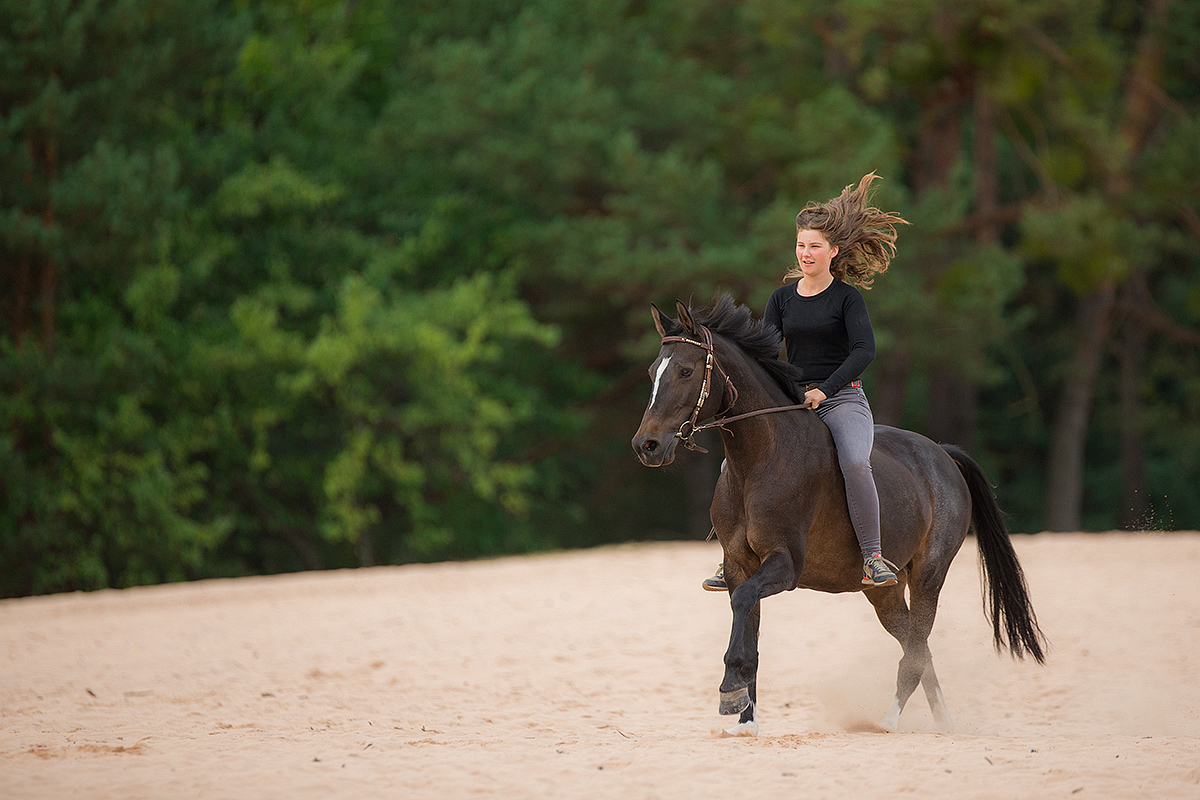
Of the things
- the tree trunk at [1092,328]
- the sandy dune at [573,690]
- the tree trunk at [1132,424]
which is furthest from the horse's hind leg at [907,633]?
the tree trunk at [1132,424]

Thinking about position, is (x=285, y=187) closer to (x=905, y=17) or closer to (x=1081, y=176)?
→ (x=905, y=17)

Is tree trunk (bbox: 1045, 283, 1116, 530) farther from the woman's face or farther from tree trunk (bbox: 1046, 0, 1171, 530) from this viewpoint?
the woman's face

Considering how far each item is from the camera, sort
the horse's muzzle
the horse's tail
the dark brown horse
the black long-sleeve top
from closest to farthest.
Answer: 1. the horse's muzzle
2. the dark brown horse
3. the black long-sleeve top
4. the horse's tail

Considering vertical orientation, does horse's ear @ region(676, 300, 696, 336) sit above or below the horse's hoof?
above

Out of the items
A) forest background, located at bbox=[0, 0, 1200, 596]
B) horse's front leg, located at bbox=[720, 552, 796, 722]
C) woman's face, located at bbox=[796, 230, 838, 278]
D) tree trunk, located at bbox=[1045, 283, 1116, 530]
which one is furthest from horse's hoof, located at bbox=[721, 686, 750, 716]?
tree trunk, located at bbox=[1045, 283, 1116, 530]

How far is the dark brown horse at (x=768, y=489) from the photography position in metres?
5.56

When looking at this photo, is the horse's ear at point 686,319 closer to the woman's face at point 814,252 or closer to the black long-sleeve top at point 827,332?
the black long-sleeve top at point 827,332

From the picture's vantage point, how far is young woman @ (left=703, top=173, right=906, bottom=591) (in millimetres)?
5988

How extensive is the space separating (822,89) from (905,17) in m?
2.81

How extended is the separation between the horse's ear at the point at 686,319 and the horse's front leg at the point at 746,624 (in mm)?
1192

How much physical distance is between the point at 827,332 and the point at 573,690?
157 inches

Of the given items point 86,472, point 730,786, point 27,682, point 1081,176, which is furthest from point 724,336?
point 1081,176

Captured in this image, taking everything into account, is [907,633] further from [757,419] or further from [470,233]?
[470,233]

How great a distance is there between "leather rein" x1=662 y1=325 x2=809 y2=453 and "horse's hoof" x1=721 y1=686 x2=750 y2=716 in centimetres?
122
